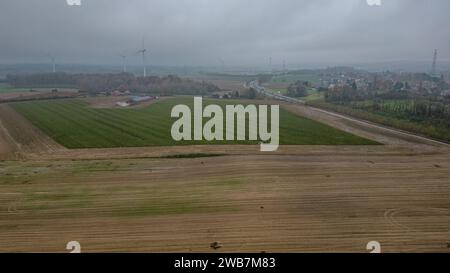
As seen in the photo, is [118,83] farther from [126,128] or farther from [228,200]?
[228,200]

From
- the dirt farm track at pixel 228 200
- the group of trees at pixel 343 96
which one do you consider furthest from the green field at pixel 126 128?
the group of trees at pixel 343 96

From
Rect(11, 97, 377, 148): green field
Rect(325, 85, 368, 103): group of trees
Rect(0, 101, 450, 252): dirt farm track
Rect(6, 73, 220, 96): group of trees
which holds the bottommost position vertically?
Rect(0, 101, 450, 252): dirt farm track

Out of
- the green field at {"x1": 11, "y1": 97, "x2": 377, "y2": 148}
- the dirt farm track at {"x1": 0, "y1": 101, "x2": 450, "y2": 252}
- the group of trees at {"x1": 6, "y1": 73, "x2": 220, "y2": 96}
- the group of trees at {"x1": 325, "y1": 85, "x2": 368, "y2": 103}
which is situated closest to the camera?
the dirt farm track at {"x1": 0, "y1": 101, "x2": 450, "y2": 252}

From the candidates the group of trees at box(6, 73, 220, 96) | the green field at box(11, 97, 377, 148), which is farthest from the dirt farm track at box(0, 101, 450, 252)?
the group of trees at box(6, 73, 220, 96)

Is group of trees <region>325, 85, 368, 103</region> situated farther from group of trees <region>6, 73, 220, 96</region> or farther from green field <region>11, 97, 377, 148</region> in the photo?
group of trees <region>6, 73, 220, 96</region>

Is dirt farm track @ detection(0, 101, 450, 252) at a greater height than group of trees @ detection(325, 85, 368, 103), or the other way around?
group of trees @ detection(325, 85, 368, 103)

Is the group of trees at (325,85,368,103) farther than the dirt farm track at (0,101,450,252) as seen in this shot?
Yes
